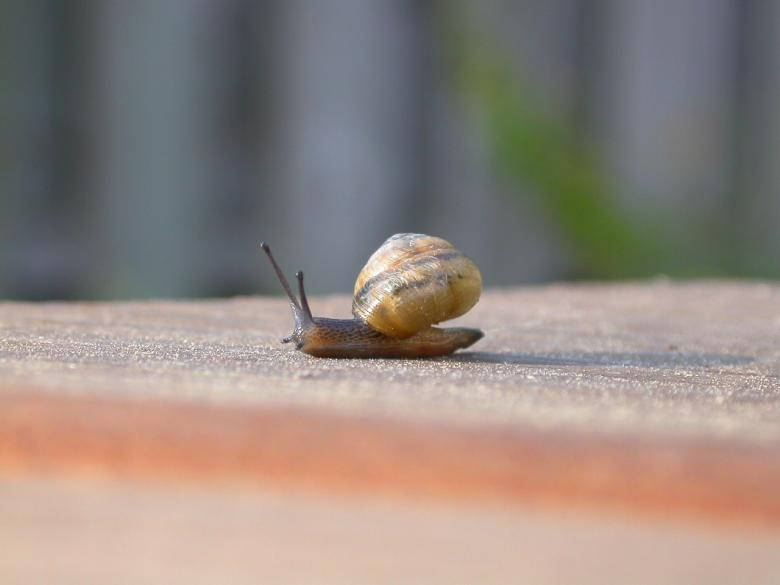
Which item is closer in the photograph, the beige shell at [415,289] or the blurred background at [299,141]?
the beige shell at [415,289]

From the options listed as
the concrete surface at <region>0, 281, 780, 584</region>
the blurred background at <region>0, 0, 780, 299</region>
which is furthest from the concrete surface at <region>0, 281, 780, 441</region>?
the blurred background at <region>0, 0, 780, 299</region>

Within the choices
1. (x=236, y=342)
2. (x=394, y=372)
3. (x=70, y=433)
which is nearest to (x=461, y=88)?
(x=236, y=342)

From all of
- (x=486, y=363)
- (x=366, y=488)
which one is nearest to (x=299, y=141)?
(x=486, y=363)

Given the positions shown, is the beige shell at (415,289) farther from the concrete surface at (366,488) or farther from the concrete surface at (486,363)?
the concrete surface at (366,488)

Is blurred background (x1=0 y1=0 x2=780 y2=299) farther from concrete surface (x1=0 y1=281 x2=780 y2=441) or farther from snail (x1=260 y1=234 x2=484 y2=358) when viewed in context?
snail (x1=260 y1=234 x2=484 y2=358)

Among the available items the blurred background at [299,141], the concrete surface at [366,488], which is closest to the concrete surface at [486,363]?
the concrete surface at [366,488]

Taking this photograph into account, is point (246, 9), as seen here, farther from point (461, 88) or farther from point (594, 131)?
point (594, 131)

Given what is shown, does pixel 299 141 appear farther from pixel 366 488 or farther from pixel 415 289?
pixel 366 488
